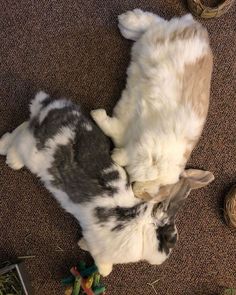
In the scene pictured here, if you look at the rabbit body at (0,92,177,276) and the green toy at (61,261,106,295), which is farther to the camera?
the green toy at (61,261,106,295)

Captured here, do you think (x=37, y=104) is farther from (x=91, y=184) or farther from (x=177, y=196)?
(x=177, y=196)

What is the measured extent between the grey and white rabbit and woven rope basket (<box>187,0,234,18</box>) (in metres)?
1.19

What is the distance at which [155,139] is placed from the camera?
2.51 meters

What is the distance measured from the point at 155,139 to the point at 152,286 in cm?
132

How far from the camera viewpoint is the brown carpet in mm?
2945

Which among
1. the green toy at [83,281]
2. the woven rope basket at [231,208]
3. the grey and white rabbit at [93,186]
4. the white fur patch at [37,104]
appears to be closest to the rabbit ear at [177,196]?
the grey and white rabbit at [93,186]

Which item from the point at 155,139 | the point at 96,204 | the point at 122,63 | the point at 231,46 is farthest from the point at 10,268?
the point at 231,46

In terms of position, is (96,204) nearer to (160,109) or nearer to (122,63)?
(160,109)

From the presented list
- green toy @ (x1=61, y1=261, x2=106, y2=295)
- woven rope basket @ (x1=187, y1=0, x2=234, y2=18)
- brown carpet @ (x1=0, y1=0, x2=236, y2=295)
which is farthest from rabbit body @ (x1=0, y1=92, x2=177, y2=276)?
woven rope basket @ (x1=187, y1=0, x2=234, y2=18)

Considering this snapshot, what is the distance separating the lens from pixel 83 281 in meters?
2.89

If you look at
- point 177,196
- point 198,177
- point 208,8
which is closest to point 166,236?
point 177,196

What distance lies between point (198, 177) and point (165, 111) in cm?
67

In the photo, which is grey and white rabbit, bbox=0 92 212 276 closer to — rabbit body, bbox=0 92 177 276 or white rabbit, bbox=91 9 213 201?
rabbit body, bbox=0 92 177 276

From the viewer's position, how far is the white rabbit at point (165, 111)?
2.52 metres
